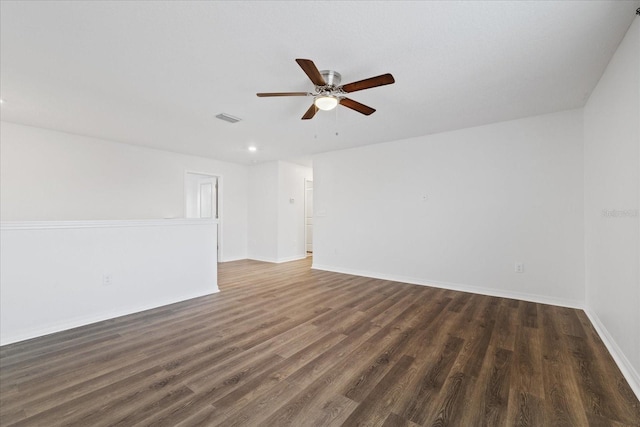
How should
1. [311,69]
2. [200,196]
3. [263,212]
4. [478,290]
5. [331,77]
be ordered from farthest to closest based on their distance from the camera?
1. [200,196]
2. [263,212]
3. [478,290]
4. [331,77]
5. [311,69]

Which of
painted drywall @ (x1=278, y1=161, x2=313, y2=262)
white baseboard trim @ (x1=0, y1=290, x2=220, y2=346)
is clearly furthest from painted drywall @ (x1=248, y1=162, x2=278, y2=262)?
white baseboard trim @ (x1=0, y1=290, x2=220, y2=346)

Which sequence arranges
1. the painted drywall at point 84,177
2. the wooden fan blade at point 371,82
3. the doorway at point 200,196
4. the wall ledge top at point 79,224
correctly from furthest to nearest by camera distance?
the doorway at point 200,196, the painted drywall at point 84,177, the wall ledge top at point 79,224, the wooden fan blade at point 371,82

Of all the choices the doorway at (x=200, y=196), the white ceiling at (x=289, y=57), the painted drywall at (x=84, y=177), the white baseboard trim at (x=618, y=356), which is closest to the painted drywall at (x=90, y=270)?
→ the white ceiling at (x=289, y=57)

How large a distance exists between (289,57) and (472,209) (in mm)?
3434

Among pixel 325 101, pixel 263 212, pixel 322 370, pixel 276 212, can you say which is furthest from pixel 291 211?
pixel 322 370

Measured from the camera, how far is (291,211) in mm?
7004

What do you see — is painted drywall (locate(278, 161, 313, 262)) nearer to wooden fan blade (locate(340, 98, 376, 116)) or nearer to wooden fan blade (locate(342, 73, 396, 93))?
wooden fan blade (locate(340, 98, 376, 116))

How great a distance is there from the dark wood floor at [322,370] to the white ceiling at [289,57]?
2545 mm

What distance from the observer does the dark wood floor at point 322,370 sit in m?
1.60

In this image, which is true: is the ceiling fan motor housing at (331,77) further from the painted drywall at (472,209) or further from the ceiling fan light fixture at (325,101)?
the painted drywall at (472,209)

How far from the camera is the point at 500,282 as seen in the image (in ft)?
12.7

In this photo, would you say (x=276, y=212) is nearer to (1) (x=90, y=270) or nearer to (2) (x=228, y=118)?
(2) (x=228, y=118)

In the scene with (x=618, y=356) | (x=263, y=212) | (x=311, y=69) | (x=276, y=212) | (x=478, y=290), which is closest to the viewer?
(x=311, y=69)

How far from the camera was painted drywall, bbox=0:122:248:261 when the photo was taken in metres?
3.96
